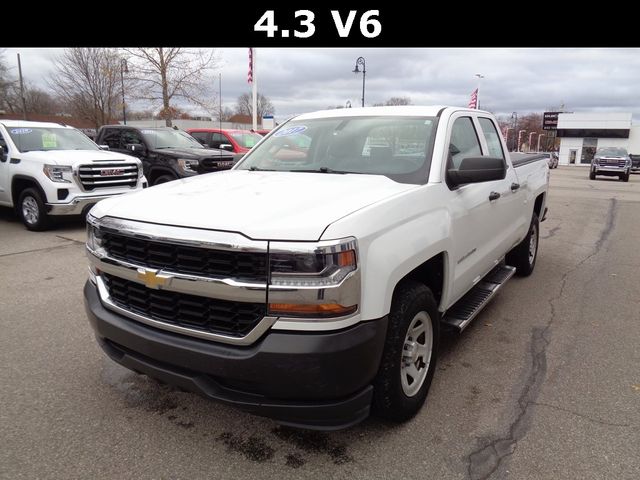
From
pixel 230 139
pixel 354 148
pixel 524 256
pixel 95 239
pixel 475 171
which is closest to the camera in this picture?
pixel 95 239

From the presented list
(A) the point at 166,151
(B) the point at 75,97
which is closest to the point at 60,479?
(A) the point at 166,151

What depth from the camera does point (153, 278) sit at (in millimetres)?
2484

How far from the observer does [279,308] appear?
2254mm

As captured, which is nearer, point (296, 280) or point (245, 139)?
point (296, 280)

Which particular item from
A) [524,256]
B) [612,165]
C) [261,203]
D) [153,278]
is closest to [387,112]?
[261,203]

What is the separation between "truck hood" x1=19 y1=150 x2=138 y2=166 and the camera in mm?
8312

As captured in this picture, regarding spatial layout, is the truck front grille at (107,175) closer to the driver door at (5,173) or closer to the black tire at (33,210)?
the black tire at (33,210)

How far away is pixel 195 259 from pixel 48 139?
28.1 ft

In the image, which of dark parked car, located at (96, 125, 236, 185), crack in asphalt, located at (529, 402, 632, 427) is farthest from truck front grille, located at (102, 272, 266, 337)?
dark parked car, located at (96, 125, 236, 185)

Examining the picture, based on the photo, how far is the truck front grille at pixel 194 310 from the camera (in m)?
2.33

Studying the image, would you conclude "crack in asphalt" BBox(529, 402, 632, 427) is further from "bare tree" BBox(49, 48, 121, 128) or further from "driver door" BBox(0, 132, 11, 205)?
"bare tree" BBox(49, 48, 121, 128)

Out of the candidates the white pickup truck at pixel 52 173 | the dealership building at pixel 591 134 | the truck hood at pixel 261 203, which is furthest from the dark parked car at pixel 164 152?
the dealership building at pixel 591 134

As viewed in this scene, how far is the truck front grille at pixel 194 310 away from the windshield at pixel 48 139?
7.85 metres

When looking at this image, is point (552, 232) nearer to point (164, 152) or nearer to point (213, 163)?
point (213, 163)
